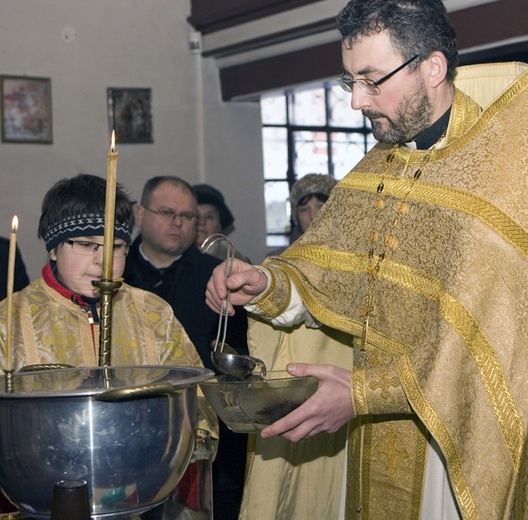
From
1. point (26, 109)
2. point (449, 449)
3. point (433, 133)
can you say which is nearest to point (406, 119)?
point (433, 133)

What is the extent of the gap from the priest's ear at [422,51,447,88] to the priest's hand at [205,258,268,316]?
0.67m

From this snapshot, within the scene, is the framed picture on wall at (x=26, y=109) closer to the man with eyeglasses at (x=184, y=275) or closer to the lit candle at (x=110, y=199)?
the man with eyeglasses at (x=184, y=275)

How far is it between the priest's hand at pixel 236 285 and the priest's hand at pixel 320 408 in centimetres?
33

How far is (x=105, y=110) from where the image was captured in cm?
723

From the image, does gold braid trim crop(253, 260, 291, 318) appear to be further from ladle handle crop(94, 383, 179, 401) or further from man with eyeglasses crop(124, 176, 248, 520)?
man with eyeglasses crop(124, 176, 248, 520)

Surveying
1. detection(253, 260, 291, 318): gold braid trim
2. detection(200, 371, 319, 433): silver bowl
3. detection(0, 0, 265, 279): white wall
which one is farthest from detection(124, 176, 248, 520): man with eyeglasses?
detection(0, 0, 265, 279): white wall

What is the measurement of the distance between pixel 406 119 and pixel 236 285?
0.60m

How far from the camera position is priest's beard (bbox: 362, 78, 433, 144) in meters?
2.55

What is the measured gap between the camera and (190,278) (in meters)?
4.65

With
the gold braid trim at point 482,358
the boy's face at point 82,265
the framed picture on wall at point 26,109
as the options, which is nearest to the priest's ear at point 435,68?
the gold braid trim at point 482,358

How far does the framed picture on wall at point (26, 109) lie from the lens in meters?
6.88

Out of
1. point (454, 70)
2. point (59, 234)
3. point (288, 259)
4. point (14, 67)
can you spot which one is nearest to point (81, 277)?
point (59, 234)

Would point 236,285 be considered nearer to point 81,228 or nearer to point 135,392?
point 81,228

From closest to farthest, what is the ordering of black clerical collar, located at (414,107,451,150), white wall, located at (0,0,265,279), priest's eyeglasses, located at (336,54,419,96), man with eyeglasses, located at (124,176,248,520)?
priest's eyeglasses, located at (336,54,419,96)
black clerical collar, located at (414,107,451,150)
man with eyeglasses, located at (124,176,248,520)
white wall, located at (0,0,265,279)
